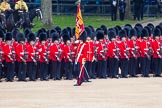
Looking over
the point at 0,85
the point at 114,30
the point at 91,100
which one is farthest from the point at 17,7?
the point at 91,100

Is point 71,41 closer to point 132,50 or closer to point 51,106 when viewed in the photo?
point 132,50

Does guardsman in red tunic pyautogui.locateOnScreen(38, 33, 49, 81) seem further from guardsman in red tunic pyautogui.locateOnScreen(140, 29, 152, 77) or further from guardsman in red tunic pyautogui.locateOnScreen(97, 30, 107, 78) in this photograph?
guardsman in red tunic pyautogui.locateOnScreen(140, 29, 152, 77)

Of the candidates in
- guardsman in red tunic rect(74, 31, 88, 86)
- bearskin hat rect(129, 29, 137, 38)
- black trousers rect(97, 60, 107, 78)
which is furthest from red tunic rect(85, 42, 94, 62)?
bearskin hat rect(129, 29, 137, 38)

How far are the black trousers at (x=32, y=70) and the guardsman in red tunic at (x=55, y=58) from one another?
24.0 inches

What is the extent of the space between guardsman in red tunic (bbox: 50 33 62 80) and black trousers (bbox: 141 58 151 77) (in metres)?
3.09

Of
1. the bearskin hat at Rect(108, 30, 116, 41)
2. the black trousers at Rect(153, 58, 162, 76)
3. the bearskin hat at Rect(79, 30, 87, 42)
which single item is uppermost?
the bearskin hat at Rect(79, 30, 87, 42)

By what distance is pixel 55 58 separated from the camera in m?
31.0

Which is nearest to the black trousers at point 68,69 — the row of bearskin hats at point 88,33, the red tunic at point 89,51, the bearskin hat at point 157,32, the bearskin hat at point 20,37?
the row of bearskin hats at point 88,33

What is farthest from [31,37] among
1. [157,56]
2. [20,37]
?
[157,56]

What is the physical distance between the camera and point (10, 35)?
30953 millimetres

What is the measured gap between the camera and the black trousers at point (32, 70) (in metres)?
30.8

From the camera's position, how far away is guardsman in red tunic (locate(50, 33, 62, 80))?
3091 centimetres

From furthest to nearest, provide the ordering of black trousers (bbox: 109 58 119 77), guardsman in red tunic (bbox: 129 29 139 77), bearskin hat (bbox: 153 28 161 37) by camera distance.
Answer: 1. bearskin hat (bbox: 153 28 161 37)
2. guardsman in red tunic (bbox: 129 29 139 77)
3. black trousers (bbox: 109 58 119 77)

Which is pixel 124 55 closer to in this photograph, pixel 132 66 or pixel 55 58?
pixel 132 66
